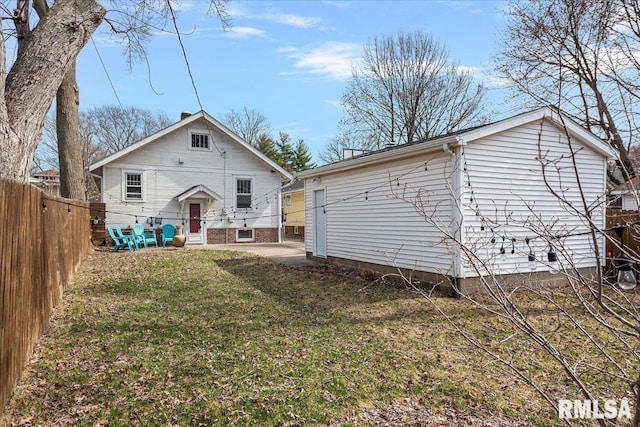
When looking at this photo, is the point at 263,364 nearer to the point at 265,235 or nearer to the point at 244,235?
the point at 244,235

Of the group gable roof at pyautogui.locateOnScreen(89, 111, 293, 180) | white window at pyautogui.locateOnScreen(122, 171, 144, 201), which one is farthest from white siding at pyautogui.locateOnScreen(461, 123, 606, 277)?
white window at pyautogui.locateOnScreen(122, 171, 144, 201)

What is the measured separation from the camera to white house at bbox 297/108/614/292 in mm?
7914

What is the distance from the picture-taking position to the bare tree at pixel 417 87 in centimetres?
2359

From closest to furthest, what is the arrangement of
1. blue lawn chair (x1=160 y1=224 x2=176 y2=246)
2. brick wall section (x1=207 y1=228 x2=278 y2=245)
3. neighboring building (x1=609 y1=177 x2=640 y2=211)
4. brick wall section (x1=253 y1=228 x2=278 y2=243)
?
1. neighboring building (x1=609 y1=177 x2=640 y2=211)
2. blue lawn chair (x1=160 y1=224 x2=176 y2=246)
3. brick wall section (x1=207 y1=228 x2=278 y2=245)
4. brick wall section (x1=253 y1=228 x2=278 y2=243)

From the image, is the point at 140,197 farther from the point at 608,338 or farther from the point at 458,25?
the point at 608,338

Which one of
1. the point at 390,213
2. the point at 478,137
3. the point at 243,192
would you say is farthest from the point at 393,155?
the point at 243,192

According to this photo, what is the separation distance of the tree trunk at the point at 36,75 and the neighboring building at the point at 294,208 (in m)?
21.0

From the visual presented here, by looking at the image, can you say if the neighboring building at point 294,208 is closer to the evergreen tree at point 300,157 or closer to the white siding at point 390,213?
the white siding at point 390,213

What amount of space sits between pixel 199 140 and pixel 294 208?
9524 millimetres

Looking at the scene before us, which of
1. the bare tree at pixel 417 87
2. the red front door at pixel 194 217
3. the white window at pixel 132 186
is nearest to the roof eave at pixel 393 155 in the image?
the red front door at pixel 194 217

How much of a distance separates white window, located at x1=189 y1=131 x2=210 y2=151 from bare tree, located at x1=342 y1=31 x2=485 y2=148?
33.8ft

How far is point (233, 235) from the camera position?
65.1ft

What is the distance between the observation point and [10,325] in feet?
10.7

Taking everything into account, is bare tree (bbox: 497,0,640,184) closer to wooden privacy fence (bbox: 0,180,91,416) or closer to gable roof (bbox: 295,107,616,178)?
gable roof (bbox: 295,107,616,178)
